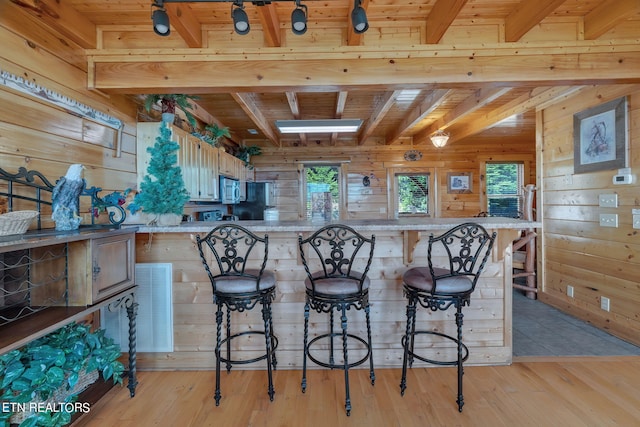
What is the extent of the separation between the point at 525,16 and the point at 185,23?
232 cm

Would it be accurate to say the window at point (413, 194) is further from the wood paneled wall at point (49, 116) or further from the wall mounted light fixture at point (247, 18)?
the wood paneled wall at point (49, 116)

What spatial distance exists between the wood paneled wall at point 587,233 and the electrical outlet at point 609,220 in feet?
0.14

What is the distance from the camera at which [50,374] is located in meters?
1.47

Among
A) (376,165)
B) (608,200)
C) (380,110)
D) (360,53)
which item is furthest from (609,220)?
(376,165)

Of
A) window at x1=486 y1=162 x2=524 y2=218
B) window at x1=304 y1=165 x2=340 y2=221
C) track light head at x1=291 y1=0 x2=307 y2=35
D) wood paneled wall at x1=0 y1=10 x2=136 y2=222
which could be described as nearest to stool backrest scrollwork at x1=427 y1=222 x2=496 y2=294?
track light head at x1=291 y1=0 x2=307 y2=35

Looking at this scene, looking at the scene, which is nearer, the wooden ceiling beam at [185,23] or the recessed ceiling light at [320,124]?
the wooden ceiling beam at [185,23]

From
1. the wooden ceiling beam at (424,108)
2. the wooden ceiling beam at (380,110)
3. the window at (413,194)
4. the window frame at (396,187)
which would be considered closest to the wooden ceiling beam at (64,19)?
the wooden ceiling beam at (380,110)

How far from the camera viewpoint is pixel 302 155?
591 centimetres

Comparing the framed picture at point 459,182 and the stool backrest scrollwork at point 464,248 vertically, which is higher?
the framed picture at point 459,182

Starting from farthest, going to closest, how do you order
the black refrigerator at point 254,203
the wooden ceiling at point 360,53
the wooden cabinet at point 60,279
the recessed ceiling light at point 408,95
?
the black refrigerator at point 254,203 → the recessed ceiling light at point 408,95 → the wooden ceiling at point 360,53 → the wooden cabinet at point 60,279

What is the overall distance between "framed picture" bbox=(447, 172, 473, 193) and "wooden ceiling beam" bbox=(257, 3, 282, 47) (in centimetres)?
484

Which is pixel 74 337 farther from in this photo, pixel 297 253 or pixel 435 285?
pixel 435 285

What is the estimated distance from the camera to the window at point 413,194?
6113 mm

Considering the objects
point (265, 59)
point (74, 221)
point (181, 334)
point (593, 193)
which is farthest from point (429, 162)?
point (74, 221)
